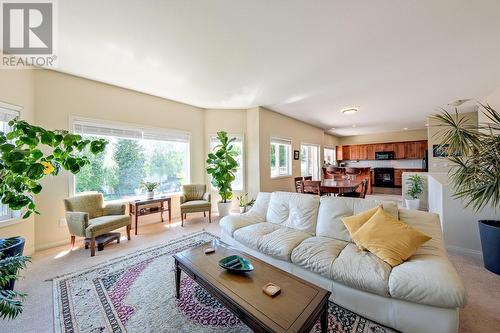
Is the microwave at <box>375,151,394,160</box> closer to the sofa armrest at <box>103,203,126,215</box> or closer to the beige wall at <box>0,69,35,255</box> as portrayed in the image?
the sofa armrest at <box>103,203,126,215</box>

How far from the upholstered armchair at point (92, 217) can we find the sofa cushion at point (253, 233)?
198 centimetres

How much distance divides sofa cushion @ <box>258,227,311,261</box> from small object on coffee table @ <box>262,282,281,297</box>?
26.7 inches

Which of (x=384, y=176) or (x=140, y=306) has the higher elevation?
(x=384, y=176)

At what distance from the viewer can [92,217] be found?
325 cm

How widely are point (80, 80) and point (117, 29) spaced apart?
1928 mm

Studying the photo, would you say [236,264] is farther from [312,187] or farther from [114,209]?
[312,187]

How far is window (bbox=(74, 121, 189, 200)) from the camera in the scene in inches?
141

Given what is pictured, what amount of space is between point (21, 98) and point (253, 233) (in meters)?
3.75

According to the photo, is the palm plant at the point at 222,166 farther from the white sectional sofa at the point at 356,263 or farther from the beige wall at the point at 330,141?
the beige wall at the point at 330,141

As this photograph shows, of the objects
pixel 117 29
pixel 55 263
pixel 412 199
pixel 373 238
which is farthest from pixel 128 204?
pixel 412 199

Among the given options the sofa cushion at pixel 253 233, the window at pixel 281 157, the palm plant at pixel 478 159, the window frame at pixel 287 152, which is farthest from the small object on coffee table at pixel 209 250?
the window at pixel 281 157

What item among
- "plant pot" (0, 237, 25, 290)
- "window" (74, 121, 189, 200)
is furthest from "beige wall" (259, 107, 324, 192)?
"plant pot" (0, 237, 25, 290)

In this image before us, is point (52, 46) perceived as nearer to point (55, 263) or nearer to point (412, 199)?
point (55, 263)

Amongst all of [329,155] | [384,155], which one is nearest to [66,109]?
A: [329,155]
